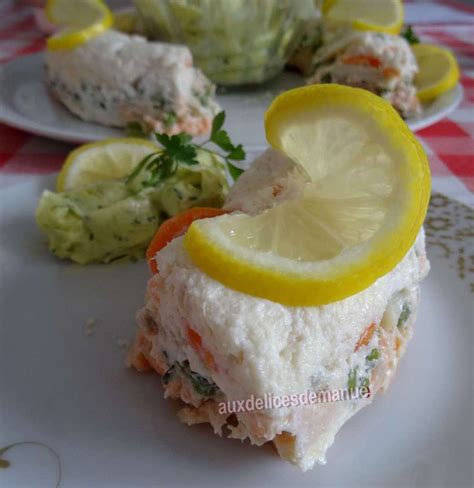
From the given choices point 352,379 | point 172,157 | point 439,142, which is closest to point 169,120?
point 172,157

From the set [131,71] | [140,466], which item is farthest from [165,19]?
[140,466]

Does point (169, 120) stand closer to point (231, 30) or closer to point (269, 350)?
point (231, 30)

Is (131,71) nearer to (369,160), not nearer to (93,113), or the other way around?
(93,113)

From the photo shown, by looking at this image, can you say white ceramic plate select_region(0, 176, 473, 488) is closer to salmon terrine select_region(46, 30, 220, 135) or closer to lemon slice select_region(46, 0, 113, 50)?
salmon terrine select_region(46, 30, 220, 135)

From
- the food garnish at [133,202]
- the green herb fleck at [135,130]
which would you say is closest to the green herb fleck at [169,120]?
the green herb fleck at [135,130]

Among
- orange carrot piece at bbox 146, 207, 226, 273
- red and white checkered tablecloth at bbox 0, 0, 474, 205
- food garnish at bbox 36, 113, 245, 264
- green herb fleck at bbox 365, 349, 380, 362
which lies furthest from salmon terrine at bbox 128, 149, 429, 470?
red and white checkered tablecloth at bbox 0, 0, 474, 205

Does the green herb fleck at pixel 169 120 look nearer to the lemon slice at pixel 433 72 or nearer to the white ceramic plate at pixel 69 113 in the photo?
the white ceramic plate at pixel 69 113
